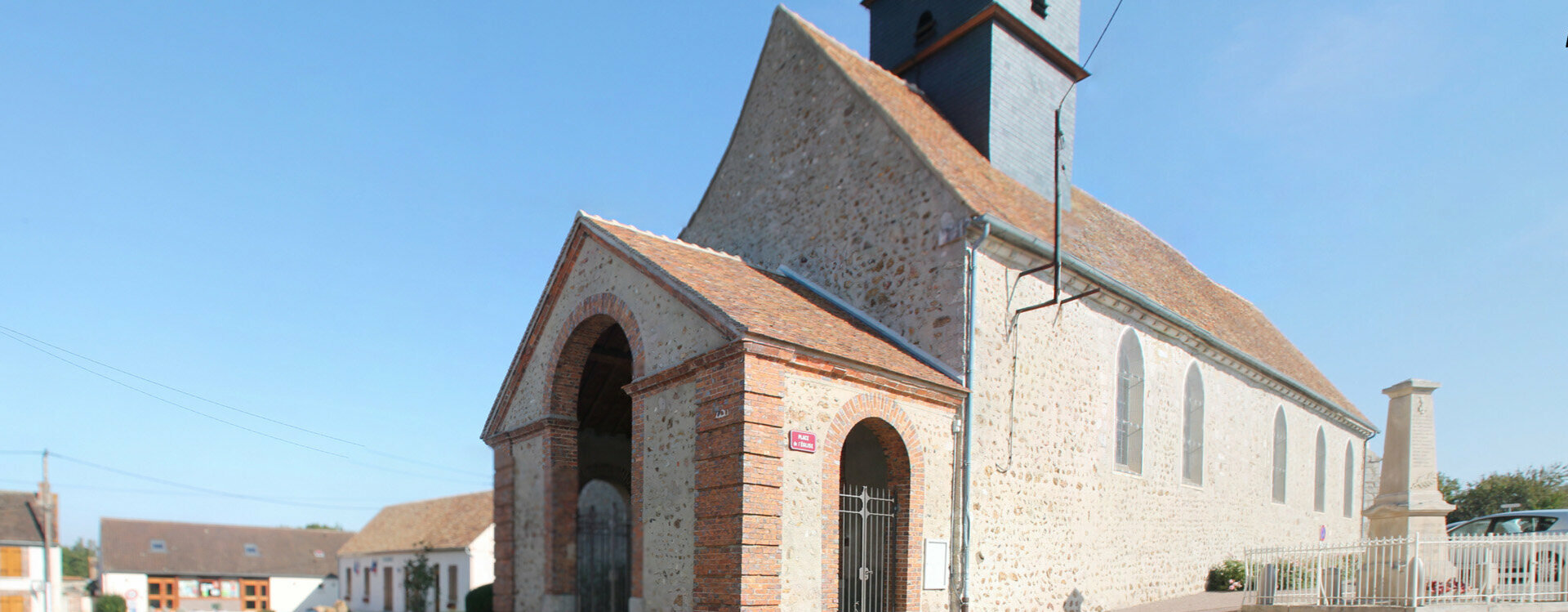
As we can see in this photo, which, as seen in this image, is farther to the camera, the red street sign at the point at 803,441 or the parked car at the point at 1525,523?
the parked car at the point at 1525,523

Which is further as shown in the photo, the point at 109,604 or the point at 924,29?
the point at 109,604

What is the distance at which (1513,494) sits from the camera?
33.7 meters

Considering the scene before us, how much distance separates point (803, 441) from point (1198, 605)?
285 inches

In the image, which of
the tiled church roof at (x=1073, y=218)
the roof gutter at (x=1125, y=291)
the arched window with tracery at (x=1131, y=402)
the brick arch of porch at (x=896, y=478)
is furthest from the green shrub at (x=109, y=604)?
the roof gutter at (x=1125, y=291)

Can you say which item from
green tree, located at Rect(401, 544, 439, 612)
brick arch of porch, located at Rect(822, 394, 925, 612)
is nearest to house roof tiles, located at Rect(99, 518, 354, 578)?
green tree, located at Rect(401, 544, 439, 612)

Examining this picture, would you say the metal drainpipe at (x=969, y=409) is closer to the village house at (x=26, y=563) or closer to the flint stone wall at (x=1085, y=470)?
the flint stone wall at (x=1085, y=470)

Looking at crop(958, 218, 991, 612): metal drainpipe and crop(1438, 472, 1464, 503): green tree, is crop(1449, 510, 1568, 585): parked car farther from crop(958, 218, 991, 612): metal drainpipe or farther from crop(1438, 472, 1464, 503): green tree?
crop(1438, 472, 1464, 503): green tree

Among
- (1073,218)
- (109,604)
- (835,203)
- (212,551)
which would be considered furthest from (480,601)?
(212,551)

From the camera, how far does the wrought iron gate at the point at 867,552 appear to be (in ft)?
31.8

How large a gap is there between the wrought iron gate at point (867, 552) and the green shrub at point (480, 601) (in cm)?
898

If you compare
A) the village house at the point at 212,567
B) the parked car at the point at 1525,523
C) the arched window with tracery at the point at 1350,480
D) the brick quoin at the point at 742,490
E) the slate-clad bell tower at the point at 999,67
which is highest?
the slate-clad bell tower at the point at 999,67

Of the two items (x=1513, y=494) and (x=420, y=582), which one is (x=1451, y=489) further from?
(x=420, y=582)

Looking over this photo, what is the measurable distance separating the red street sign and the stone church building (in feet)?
0.11

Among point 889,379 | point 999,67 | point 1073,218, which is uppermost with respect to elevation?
point 999,67
